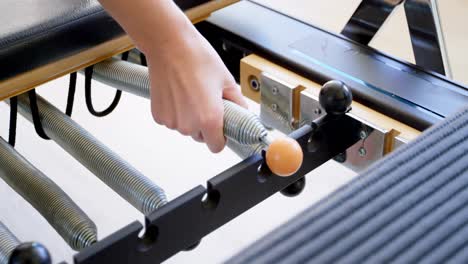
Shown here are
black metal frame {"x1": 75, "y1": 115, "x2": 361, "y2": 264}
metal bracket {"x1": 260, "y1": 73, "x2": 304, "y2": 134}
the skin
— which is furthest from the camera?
metal bracket {"x1": 260, "y1": 73, "x2": 304, "y2": 134}

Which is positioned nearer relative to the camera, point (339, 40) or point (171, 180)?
point (339, 40)

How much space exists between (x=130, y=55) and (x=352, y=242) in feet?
2.47

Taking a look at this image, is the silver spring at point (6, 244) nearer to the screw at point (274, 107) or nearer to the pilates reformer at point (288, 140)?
the pilates reformer at point (288, 140)

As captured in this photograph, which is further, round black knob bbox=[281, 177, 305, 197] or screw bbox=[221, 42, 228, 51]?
screw bbox=[221, 42, 228, 51]

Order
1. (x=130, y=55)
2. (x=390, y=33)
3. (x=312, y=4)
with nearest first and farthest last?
1. (x=130, y=55)
2. (x=390, y=33)
3. (x=312, y=4)

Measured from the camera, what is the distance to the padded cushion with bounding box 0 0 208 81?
85 cm

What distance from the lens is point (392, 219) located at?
0.49m

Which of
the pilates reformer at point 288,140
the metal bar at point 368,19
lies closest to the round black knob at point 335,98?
the pilates reformer at point 288,140

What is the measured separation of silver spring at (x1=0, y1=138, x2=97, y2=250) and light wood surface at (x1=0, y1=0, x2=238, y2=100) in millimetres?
93

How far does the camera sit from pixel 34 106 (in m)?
0.98

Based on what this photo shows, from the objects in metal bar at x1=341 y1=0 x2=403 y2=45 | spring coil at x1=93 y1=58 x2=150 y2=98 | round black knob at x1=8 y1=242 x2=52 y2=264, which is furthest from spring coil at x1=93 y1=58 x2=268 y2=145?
metal bar at x1=341 y1=0 x2=403 y2=45

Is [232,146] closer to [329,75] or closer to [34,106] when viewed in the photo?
[329,75]

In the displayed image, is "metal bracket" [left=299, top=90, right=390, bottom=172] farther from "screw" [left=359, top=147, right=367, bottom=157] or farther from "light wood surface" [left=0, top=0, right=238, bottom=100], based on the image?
"light wood surface" [left=0, top=0, right=238, bottom=100]

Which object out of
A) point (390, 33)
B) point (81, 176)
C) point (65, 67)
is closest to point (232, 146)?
point (65, 67)
